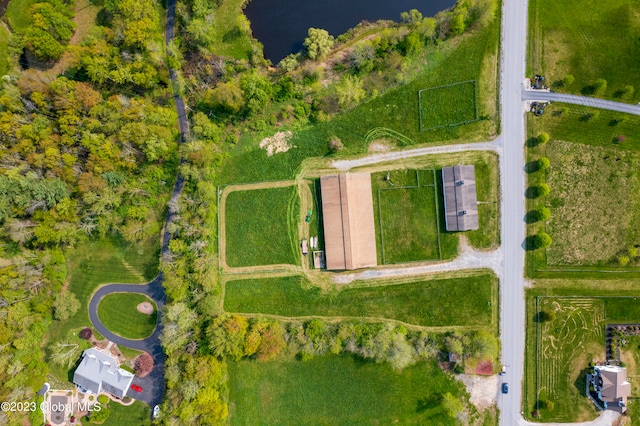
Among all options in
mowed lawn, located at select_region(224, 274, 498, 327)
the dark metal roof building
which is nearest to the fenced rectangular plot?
the dark metal roof building

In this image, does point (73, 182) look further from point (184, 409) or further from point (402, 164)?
point (402, 164)

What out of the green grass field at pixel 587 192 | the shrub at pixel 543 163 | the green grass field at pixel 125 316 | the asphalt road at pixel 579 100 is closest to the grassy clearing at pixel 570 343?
the green grass field at pixel 587 192

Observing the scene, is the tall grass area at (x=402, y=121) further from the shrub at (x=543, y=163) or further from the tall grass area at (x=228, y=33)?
the tall grass area at (x=228, y=33)

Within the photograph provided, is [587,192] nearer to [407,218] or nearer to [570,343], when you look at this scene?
[570,343]

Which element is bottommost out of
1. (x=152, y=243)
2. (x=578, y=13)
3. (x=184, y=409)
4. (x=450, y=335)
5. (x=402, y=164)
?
(x=184, y=409)

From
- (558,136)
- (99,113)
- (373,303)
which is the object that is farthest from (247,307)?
(558,136)

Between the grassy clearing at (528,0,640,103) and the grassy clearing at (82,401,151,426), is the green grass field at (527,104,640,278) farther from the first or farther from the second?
the grassy clearing at (82,401,151,426)
